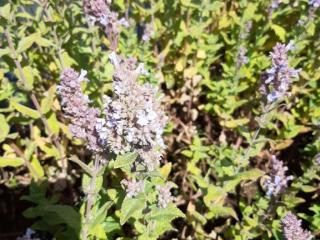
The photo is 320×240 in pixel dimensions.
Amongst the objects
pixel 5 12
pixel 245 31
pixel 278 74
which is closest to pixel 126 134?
pixel 278 74

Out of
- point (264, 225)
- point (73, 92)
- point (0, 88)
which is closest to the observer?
point (73, 92)

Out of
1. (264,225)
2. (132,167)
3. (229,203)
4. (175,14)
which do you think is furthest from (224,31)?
(132,167)

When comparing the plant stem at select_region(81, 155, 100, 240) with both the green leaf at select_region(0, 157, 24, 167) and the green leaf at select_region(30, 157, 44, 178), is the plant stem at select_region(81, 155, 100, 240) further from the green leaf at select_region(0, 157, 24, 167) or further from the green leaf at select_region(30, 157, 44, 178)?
the green leaf at select_region(30, 157, 44, 178)

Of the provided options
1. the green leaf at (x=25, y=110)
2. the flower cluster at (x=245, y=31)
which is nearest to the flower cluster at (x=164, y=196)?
the green leaf at (x=25, y=110)

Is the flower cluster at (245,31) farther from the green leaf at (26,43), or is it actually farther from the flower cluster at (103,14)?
the green leaf at (26,43)

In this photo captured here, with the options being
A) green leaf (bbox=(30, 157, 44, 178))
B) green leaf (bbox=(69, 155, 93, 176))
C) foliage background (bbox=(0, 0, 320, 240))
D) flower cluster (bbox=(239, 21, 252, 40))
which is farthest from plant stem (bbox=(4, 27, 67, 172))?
flower cluster (bbox=(239, 21, 252, 40))

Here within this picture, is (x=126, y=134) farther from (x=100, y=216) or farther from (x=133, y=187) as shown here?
(x=100, y=216)

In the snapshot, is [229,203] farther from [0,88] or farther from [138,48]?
[0,88]
